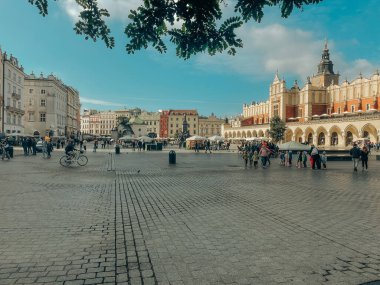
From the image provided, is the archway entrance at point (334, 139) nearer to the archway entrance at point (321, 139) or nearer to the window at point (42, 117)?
the archway entrance at point (321, 139)

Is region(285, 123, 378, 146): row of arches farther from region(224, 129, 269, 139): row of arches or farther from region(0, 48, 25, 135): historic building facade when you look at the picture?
region(0, 48, 25, 135): historic building facade

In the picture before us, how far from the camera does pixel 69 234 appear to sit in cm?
568

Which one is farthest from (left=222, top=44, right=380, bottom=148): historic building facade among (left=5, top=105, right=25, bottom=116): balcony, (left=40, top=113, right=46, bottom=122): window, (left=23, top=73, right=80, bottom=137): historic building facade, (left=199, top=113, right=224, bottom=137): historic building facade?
(left=5, top=105, right=25, bottom=116): balcony

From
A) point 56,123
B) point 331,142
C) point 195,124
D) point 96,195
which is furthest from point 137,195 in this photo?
point 195,124

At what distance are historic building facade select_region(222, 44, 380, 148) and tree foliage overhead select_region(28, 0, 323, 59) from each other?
158 feet

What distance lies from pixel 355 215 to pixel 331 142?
53.6 m

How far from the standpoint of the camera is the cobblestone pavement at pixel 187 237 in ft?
13.3

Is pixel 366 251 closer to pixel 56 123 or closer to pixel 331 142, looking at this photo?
pixel 331 142

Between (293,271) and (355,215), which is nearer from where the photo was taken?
(293,271)

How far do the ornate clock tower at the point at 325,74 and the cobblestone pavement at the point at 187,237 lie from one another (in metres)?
82.7

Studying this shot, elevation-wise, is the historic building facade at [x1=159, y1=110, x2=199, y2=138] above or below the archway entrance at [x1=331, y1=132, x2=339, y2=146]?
above

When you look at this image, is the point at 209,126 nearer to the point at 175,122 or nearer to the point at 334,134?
the point at 175,122

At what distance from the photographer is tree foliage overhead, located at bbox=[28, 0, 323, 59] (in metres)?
3.77

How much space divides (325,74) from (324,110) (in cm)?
1543
